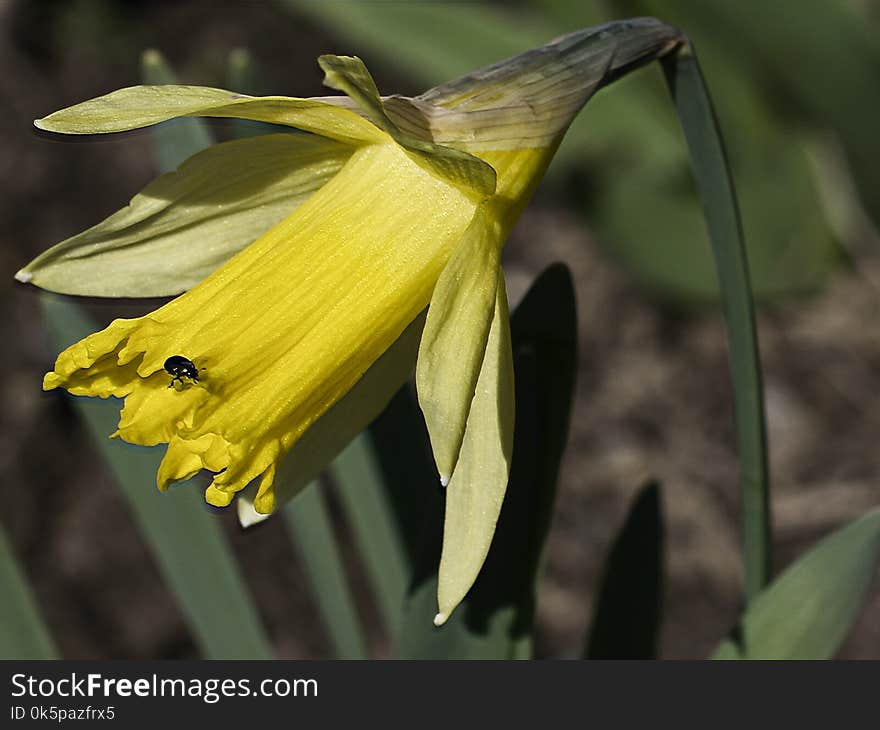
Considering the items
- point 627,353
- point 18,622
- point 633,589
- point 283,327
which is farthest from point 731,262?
point 627,353

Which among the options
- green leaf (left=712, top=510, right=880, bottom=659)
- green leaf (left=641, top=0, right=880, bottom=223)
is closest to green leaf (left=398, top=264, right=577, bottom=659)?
green leaf (left=712, top=510, right=880, bottom=659)

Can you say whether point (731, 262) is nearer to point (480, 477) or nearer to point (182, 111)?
point (480, 477)

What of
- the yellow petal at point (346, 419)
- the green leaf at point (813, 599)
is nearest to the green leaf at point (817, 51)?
the green leaf at point (813, 599)

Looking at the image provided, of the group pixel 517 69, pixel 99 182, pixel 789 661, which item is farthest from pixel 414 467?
pixel 99 182

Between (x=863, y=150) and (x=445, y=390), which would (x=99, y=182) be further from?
(x=445, y=390)

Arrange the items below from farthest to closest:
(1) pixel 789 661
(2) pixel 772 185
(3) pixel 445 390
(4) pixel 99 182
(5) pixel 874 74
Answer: (4) pixel 99 182 < (2) pixel 772 185 < (5) pixel 874 74 < (1) pixel 789 661 < (3) pixel 445 390

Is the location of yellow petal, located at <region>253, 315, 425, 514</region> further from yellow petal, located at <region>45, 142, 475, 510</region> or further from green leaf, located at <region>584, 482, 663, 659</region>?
green leaf, located at <region>584, 482, 663, 659</region>
